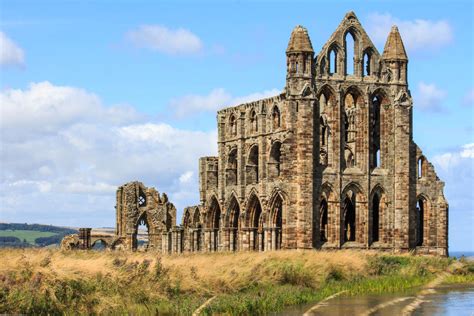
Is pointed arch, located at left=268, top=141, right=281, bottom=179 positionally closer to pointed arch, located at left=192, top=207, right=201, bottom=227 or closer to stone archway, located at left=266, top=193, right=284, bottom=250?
stone archway, located at left=266, top=193, right=284, bottom=250

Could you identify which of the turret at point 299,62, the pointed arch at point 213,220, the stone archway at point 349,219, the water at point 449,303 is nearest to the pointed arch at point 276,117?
the turret at point 299,62

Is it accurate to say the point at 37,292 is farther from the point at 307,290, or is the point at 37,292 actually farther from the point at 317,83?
the point at 317,83

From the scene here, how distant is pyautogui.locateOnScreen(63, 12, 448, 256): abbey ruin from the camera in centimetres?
5950

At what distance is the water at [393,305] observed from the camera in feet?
111

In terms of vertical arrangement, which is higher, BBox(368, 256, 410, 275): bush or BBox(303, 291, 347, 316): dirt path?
BBox(368, 256, 410, 275): bush

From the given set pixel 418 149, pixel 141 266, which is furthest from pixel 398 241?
pixel 141 266

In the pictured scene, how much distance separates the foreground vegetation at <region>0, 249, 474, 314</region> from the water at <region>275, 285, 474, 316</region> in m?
0.88

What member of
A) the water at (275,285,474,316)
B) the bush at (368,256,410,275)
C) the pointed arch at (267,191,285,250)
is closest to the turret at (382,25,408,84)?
the pointed arch at (267,191,285,250)

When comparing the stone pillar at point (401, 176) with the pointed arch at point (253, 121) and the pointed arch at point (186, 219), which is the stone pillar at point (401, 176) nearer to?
the pointed arch at point (253, 121)

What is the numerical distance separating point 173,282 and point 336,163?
93.4 ft

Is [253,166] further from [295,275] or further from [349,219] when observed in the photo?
[295,275]

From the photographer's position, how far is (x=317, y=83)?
6059cm

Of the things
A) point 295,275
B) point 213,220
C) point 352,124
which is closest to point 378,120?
point 352,124

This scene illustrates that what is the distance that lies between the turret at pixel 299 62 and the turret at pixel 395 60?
486 centimetres
